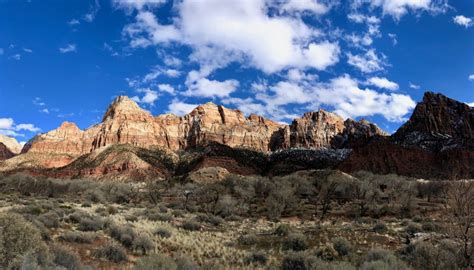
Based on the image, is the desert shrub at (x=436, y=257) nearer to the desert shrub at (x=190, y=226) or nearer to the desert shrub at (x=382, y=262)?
the desert shrub at (x=382, y=262)

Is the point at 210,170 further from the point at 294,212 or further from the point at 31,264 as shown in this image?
the point at 31,264

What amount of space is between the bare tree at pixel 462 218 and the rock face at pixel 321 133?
162782 mm

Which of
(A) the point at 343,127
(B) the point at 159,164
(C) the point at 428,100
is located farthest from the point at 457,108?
(B) the point at 159,164

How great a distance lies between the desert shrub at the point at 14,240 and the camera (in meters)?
9.14

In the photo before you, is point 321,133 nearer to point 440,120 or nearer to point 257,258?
point 440,120

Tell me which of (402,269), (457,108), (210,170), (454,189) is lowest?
(402,269)

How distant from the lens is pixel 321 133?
188 meters

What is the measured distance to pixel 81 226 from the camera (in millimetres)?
20781

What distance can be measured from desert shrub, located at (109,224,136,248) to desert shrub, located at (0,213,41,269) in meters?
7.47

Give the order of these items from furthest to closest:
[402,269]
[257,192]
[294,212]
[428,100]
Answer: [428,100] → [257,192] → [294,212] → [402,269]

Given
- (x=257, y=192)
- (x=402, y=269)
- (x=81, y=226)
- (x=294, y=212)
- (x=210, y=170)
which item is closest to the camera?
(x=402, y=269)

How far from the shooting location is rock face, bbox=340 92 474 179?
11294cm

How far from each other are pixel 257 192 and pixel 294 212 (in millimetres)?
21700

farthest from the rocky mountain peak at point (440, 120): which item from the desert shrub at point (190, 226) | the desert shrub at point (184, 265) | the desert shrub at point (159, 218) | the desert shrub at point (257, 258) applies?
the desert shrub at point (184, 265)
